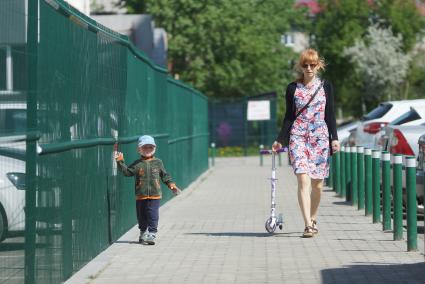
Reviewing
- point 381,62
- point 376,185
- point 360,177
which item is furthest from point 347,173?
point 381,62

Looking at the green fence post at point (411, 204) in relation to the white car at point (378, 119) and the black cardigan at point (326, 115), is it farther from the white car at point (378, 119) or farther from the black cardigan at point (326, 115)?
the white car at point (378, 119)

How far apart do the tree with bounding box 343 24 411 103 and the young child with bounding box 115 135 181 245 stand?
68.6 metres

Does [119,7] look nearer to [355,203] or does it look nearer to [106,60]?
[355,203]

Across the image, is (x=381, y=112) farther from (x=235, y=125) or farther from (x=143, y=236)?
(x=235, y=125)

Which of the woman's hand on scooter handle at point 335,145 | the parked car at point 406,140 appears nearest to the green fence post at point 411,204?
the woman's hand on scooter handle at point 335,145

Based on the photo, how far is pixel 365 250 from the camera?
11.7 meters

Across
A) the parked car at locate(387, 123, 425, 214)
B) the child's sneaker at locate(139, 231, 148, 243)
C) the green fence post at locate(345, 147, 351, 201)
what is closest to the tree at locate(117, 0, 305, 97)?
the green fence post at locate(345, 147, 351, 201)

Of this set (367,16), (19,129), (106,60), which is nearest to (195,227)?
(106,60)

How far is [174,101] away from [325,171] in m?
9.72

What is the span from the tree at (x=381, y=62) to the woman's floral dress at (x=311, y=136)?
6804cm

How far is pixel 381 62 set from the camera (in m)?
81.3

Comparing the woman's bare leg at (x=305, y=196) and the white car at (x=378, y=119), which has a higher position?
the white car at (x=378, y=119)

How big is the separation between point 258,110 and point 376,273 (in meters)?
35.3

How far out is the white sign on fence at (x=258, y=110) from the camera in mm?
44906
